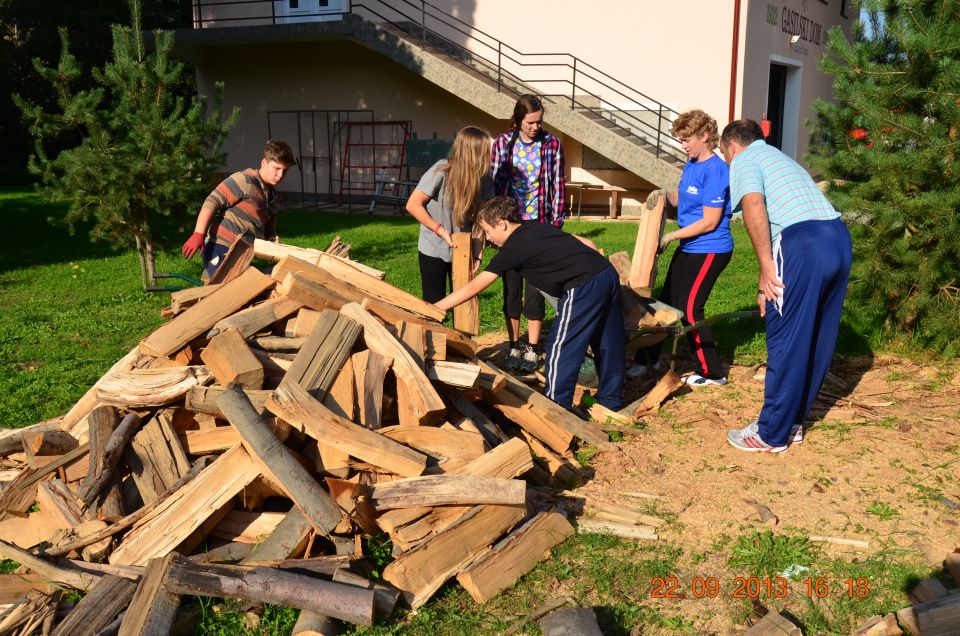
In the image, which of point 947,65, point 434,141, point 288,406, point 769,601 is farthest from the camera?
point 434,141

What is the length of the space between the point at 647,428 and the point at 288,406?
249cm

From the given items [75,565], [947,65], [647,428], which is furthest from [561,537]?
[947,65]

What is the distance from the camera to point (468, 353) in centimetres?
479

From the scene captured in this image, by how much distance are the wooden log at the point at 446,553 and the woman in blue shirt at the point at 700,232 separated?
271 cm

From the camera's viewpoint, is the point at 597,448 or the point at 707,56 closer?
the point at 597,448

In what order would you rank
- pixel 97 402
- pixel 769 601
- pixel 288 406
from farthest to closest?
pixel 97 402, pixel 288 406, pixel 769 601

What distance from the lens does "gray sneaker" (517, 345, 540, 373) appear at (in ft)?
19.2

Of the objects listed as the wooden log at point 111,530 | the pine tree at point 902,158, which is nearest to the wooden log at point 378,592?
the wooden log at point 111,530

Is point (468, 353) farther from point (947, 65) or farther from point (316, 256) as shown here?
point (947, 65)

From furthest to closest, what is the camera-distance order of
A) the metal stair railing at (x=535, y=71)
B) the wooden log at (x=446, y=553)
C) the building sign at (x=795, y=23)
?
1. the building sign at (x=795, y=23)
2. the metal stair railing at (x=535, y=71)
3. the wooden log at (x=446, y=553)

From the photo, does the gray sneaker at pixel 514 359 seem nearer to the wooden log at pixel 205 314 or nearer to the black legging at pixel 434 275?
the black legging at pixel 434 275

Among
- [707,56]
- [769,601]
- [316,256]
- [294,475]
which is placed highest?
[707,56]

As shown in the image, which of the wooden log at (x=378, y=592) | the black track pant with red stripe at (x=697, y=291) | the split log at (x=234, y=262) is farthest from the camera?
the black track pant with red stripe at (x=697, y=291)

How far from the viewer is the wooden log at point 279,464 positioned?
3.35 meters
